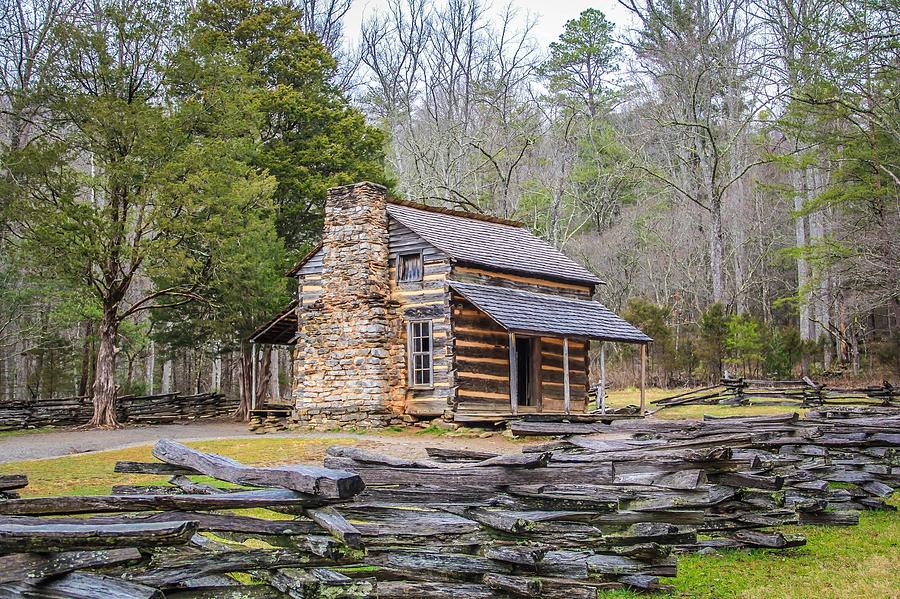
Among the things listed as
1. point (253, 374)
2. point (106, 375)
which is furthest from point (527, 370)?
point (106, 375)

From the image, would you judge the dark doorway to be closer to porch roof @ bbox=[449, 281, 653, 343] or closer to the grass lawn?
porch roof @ bbox=[449, 281, 653, 343]

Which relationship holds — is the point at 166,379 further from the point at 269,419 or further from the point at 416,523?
the point at 416,523

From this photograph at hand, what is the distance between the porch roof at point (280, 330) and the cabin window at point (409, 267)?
350cm

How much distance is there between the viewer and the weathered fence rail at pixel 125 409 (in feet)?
86.4

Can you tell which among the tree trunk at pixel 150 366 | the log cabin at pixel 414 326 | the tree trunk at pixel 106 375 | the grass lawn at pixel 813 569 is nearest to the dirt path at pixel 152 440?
the tree trunk at pixel 106 375

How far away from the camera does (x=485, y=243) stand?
25.0 m

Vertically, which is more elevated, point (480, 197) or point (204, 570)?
point (480, 197)

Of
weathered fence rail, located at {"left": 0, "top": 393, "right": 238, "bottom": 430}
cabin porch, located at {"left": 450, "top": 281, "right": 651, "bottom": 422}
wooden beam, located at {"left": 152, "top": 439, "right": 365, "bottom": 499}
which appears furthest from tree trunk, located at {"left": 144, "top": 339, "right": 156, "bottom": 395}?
wooden beam, located at {"left": 152, "top": 439, "right": 365, "bottom": 499}

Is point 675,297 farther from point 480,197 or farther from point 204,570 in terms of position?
point 204,570

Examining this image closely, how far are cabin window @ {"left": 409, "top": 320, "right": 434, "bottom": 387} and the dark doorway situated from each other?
2.78m

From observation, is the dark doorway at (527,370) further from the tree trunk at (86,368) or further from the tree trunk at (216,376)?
the tree trunk at (216,376)

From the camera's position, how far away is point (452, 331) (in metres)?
22.0

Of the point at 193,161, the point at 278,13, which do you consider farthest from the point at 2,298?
the point at 278,13

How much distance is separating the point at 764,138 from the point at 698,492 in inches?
1523
